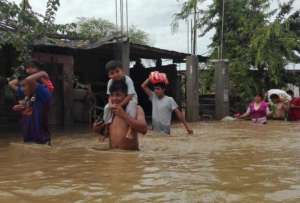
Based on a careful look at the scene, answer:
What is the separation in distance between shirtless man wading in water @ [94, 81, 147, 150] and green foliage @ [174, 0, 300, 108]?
1477 cm

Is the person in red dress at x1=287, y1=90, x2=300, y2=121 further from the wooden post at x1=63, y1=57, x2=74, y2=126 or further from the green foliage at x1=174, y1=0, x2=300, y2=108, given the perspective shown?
the wooden post at x1=63, y1=57, x2=74, y2=126

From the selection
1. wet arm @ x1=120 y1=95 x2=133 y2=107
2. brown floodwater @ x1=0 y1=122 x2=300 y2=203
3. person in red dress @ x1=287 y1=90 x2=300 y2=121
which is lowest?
brown floodwater @ x1=0 y1=122 x2=300 y2=203

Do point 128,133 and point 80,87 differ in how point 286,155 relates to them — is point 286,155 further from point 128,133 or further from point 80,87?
point 80,87

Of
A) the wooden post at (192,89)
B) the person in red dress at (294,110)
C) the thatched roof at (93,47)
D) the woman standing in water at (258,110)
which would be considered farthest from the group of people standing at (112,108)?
the person in red dress at (294,110)

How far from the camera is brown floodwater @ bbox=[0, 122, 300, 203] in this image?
14.0 ft

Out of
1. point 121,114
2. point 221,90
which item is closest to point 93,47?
point 121,114

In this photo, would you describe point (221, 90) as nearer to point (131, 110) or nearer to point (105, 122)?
point (105, 122)

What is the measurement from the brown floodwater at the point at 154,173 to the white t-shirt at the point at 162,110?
0.56 metres

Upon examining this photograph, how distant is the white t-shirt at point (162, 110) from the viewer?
9.28 meters

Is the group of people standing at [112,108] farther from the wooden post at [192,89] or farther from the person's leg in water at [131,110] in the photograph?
the wooden post at [192,89]

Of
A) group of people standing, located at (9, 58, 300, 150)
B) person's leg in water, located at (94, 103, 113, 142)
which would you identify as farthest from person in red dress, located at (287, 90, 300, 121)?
person's leg in water, located at (94, 103, 113, 142)

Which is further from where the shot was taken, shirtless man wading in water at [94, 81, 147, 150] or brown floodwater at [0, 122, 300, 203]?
shirtless man wading in water at [94, 81, 147, 150]

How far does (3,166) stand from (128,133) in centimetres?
148

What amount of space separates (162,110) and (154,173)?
3.84 metres
